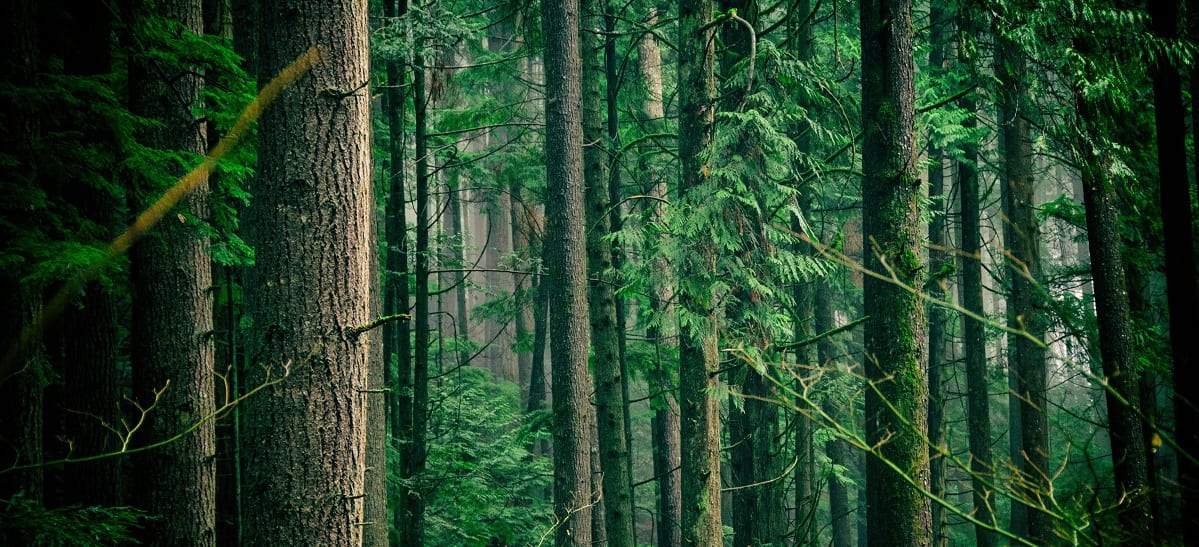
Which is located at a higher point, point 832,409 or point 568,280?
point 568,280

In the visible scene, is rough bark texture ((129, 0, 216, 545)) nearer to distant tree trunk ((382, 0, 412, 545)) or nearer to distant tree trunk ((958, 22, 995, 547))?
distant tree trunk ((382, 0, 412, 545))

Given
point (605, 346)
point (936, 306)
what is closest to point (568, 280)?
point (605, 346)

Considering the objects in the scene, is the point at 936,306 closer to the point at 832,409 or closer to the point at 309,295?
the point at 832,409

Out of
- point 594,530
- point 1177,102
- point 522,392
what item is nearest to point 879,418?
point 1177,102

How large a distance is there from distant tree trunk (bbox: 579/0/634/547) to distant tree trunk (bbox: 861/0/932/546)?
434cm

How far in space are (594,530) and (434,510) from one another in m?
3.43

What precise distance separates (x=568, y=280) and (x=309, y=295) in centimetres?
568

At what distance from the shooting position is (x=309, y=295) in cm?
389

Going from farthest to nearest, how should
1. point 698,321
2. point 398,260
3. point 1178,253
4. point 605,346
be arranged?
point 398,260
point 605,346
point 698,321
point 1178,253

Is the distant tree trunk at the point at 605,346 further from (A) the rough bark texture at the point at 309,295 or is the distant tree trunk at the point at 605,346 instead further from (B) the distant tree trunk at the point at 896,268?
(A) the rough bark texture at the point at 309,295

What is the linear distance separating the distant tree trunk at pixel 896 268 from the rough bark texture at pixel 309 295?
459cm

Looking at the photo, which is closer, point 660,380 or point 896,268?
point 896,268

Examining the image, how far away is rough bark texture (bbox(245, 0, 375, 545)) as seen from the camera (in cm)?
382

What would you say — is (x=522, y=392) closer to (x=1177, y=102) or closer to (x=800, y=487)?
(x=800, y=487)
